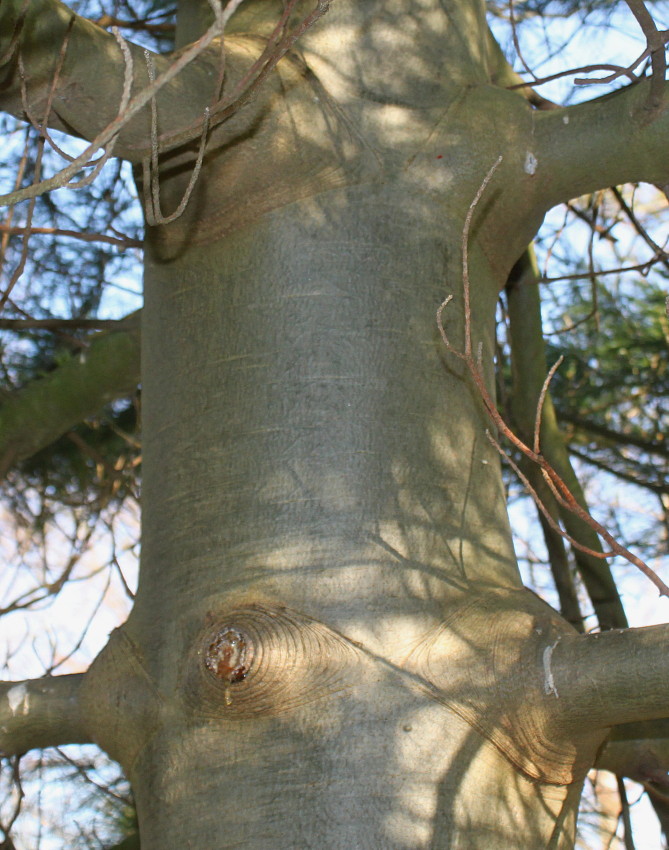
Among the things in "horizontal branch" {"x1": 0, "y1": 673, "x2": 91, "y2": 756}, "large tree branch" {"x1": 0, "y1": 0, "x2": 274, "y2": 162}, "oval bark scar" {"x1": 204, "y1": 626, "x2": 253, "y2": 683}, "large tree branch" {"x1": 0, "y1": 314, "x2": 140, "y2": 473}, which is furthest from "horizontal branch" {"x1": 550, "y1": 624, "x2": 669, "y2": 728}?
"large tree branch" {"x1": 0, "y1": 314, "x2": 140, "y2": 473}

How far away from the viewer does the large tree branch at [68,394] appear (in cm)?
182

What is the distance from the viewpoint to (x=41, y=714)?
50.6 inches

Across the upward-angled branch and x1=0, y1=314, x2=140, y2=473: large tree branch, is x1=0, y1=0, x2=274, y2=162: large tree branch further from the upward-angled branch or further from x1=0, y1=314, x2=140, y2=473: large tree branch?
the upward-angled branch

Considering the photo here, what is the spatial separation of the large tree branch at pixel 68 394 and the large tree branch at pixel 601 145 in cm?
85

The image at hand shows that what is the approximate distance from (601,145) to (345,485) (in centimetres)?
59

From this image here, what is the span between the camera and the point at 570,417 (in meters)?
2.71

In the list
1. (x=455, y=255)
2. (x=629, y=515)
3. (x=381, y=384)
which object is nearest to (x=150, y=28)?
(x=455, y=255)

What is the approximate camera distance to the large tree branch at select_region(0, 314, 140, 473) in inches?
71.5

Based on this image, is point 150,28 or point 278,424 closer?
point 278,424

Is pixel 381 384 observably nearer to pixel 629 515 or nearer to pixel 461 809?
pixel 461 809

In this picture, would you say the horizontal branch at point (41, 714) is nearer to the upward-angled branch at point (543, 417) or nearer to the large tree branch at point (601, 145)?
the large tree branch at point (601, 145)

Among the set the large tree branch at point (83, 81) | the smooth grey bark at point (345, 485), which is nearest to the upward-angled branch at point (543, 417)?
the smooth grey bark at point (345, 485)

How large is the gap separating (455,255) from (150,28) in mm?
1232

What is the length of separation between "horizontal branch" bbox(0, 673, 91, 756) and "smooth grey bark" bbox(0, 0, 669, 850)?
47 millimetres
